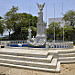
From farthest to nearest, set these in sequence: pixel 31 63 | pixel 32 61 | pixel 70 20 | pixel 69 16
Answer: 1. pixel 70 20
2. pixel 69 16
3. pixel 32 61
4. pixel 31 63

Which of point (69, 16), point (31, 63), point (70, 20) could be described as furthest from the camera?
point (70, 20)

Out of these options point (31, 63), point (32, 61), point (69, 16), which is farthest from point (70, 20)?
point (31, 63)

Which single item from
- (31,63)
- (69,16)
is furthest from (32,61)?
(69,16)

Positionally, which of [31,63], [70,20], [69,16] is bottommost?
[31,63]

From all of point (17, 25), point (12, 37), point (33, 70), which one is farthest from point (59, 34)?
point (33, 70)

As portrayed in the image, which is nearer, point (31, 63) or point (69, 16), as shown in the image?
point (31, 63)

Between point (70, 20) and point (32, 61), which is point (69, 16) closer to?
point (70, 20)

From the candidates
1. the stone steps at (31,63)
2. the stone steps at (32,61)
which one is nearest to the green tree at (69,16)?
the stone steps at (32,61)

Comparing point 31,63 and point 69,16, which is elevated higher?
point 69,16

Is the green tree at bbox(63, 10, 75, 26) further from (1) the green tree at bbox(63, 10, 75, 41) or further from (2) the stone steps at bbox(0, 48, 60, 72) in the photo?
(2) the stone steps at bbox(0, 48, 60, 72)

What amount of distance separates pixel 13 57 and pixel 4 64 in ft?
3.16

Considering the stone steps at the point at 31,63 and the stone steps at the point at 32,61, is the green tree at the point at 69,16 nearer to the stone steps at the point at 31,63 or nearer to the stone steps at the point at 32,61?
the stone steps at the point at 32,61

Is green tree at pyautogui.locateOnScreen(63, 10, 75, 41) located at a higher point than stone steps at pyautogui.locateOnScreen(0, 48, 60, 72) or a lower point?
higher

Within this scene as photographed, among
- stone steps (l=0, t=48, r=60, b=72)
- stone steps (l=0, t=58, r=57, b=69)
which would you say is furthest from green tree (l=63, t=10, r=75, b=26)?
stone steps (l=0, t=58, r=57, b=69)
